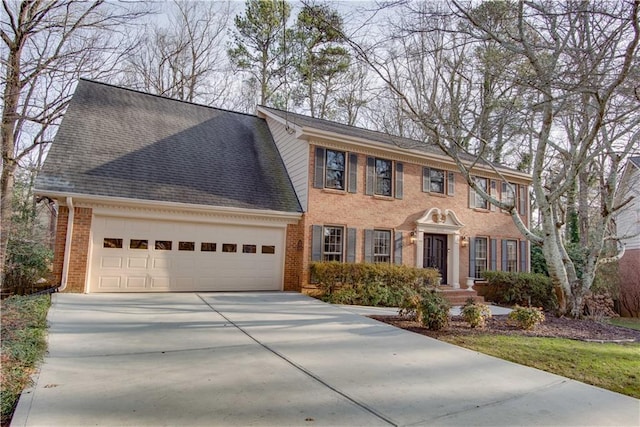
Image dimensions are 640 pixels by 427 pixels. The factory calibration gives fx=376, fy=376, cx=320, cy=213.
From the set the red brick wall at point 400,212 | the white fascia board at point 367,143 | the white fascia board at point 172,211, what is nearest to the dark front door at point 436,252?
the red brick wall at point 400,212

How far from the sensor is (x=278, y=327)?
7.07 m

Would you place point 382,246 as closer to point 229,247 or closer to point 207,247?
point 229,247

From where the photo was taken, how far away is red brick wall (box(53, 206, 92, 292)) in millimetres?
9406

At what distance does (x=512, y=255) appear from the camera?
17.0m

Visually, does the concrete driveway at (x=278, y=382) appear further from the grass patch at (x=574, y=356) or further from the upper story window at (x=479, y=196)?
the upper story window at (x=479, y=196)

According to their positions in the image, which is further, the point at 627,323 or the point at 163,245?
the point at 627,323

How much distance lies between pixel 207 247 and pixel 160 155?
10.8 ft

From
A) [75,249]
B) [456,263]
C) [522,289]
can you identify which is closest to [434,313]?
[456,263]

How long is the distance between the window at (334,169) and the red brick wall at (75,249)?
23.1 ft

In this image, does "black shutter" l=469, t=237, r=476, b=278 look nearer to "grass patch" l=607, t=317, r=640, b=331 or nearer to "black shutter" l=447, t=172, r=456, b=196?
"black shutter" l=447, t=172, r=456, b=196

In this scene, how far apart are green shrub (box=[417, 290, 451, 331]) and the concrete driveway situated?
0.70 meters

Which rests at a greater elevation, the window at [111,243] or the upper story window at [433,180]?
the upper story window at [433,180]

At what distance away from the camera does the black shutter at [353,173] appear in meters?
13.1

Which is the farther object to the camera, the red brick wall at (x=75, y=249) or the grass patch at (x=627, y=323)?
the grass patch at (x=627, y=323)
